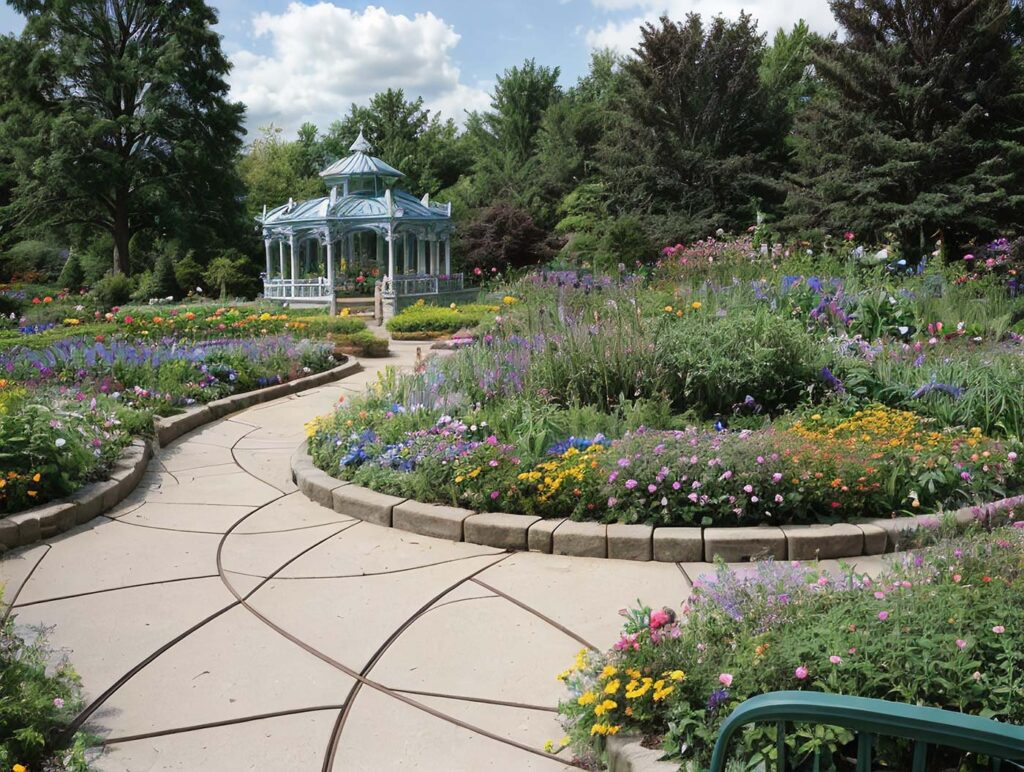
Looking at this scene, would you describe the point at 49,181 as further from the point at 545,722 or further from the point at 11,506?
the point at 545,722

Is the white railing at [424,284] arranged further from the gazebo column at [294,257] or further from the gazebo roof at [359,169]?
the gazebo roof at [359,169]

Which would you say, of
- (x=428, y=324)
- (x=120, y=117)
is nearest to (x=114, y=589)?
(x=428, y=324)

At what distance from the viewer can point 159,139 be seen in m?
28.2

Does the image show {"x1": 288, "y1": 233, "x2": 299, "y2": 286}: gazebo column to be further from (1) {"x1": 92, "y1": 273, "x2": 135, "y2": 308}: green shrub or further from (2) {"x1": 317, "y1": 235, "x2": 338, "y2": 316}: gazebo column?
(1) {"x1": 92, "y1": 273, "x2": 135, "y2": 308}: green shrub

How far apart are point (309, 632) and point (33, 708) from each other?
41.8 inches

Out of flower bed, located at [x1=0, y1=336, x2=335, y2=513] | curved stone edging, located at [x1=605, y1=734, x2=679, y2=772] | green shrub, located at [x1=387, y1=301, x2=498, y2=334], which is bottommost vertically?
curved stone edging, located at [x1=605, y1=734, x2=679, y2=772]

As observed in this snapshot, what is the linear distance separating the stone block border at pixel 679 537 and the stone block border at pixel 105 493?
1.23 m

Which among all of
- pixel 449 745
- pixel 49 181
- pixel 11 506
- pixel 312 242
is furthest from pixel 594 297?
pixel 49 181

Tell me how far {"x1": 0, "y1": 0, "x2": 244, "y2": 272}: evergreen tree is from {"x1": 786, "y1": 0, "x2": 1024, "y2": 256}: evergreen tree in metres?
20.6

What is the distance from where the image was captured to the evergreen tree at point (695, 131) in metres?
24.7

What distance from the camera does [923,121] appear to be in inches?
710

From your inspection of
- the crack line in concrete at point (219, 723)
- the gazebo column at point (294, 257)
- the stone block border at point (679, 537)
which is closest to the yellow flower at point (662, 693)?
the crack line in concrete at point (219, 723)

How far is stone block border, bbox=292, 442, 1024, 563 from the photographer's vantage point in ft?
12.7

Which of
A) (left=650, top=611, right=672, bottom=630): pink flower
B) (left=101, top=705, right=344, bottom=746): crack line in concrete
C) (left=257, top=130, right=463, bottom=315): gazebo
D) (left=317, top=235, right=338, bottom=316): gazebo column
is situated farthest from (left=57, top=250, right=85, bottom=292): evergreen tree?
(left=650, top=611, right=672, bottom=630): pink flower
